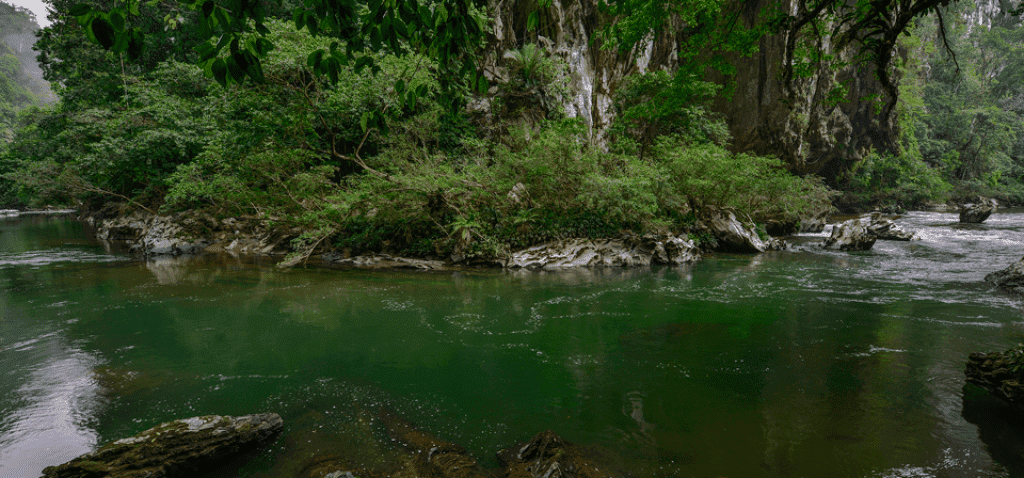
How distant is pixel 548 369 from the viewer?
477 centimetres

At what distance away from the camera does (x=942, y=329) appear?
5.68 m

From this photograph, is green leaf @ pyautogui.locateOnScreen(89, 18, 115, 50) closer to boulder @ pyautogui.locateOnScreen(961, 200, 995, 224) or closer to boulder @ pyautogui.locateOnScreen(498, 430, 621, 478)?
boulder @ pyautogui.locateOnScreen(498, 430, 621, 478)

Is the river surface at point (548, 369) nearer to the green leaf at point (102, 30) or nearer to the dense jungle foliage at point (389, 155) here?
the green leaf at point (102, 30)

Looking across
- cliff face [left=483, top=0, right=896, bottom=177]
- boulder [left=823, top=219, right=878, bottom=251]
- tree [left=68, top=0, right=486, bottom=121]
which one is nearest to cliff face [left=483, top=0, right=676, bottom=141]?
cliff face [left=483, top=0, right=896, bottom=177]

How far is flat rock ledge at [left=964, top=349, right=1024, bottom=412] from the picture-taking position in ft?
11.0

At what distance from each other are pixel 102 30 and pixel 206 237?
717 inches

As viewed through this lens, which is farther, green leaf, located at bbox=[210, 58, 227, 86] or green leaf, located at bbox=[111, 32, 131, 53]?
green leaf, located at bbox=[210, 58, 227, 86]

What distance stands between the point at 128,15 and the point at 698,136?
19.5m

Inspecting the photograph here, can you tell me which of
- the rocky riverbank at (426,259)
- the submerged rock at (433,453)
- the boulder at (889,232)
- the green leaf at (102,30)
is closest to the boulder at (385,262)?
the rocky riverbank at (426,259)

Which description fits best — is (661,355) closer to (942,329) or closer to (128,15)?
(942,329)

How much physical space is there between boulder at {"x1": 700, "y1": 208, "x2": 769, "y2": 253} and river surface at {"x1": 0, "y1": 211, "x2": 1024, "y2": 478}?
17.2ft

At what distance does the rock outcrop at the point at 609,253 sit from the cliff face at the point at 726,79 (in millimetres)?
7670

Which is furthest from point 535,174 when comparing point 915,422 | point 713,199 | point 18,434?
point 18,434

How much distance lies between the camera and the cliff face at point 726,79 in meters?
19.1
